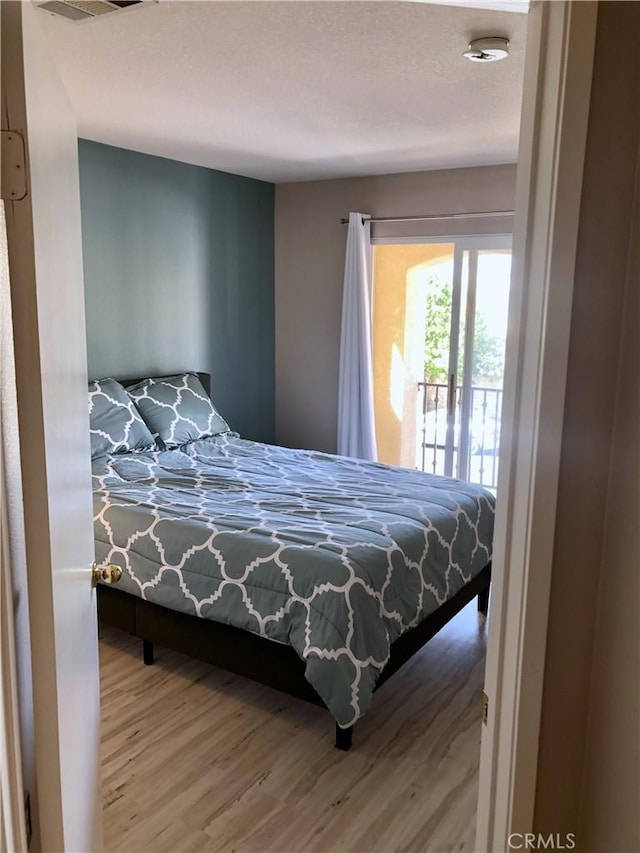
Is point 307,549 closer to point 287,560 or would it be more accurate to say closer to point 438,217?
point 287,560

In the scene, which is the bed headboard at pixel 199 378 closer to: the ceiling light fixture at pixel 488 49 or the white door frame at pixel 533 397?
the ceiling light fixture at pixel 488 49

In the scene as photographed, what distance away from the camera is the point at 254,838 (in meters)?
2.05

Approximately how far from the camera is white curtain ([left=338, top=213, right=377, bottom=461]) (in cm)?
484

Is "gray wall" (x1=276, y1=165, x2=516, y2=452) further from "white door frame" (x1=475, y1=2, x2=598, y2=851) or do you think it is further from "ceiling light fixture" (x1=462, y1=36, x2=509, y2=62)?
"white door frame" (x1=475, y1=2, x2=598, y2=851)

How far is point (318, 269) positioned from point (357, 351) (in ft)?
2.39

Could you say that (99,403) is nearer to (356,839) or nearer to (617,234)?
(356,839)

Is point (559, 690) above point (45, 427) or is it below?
below

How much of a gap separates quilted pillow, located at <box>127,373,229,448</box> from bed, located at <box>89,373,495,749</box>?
195 millimetres

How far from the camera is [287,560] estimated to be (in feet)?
8.25

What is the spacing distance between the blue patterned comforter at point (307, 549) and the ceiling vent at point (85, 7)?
71.0 inches

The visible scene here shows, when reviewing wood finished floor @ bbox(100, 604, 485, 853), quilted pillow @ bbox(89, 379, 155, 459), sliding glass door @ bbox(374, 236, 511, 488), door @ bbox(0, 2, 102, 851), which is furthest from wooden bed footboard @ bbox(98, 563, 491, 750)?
sliding glass door @ bbox(374, 236, 511, 488)

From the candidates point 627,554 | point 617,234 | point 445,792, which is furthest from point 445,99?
point 445,792

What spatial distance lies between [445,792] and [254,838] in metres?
0.63

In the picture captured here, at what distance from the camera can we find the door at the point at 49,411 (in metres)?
1.04
